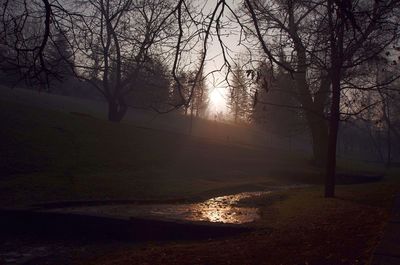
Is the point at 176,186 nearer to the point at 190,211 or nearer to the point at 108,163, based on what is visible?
the point at 190,211

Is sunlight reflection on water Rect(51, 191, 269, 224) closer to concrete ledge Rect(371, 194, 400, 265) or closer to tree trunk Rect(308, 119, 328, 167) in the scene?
concrete ledge Rect(371, 194, 400, 265)

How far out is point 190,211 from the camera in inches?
532

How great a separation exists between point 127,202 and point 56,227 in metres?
3.98

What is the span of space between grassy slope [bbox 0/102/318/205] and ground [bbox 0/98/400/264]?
0.19 feet

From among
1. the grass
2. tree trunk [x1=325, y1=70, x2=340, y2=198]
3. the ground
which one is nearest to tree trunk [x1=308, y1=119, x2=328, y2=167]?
the ground

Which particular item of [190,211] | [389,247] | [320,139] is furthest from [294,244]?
[320,139]

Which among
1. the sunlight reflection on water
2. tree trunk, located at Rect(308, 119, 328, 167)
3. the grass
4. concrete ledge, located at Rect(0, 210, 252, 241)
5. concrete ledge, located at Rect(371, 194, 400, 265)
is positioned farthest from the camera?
tree trunk, located at Rect(308, 119, 328, 167)

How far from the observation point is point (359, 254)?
227 inches

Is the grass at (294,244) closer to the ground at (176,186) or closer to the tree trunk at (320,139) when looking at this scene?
the ground at (176,186)

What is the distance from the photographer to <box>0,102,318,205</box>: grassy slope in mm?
17094

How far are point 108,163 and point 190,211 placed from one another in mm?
11447

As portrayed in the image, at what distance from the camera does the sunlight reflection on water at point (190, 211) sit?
12047 millimetres

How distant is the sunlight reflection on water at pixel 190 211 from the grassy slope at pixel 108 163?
2040 millimetres

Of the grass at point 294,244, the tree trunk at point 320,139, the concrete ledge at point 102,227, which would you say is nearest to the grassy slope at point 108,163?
the tree trunk at point 320,139
